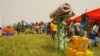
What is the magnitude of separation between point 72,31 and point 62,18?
719 cm

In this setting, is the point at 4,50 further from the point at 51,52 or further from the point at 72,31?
the point at 72,31

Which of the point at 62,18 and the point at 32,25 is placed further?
the point at 32,25

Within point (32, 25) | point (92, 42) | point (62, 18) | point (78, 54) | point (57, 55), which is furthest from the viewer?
point (32, 25)

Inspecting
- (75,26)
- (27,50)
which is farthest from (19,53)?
(75,26)

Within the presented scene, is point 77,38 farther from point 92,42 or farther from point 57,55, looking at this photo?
point 92,42

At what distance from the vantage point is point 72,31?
20.5 meters

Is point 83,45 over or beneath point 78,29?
beneath

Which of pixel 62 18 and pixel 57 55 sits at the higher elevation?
pixel 62 18

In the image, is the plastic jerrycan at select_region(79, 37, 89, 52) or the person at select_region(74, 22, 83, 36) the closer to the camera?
the plastic jerrycan at select_region(79, 37, 89, 52)

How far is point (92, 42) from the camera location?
1552cm

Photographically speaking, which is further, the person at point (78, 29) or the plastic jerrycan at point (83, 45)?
the person at point (78, 29)

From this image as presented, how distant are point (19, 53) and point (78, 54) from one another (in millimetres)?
3396

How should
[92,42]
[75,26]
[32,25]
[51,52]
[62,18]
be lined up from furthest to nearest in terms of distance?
[32,25], [75,26], [92,42], [62,18], [51,52]

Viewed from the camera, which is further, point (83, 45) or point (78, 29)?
point (78, 29)
